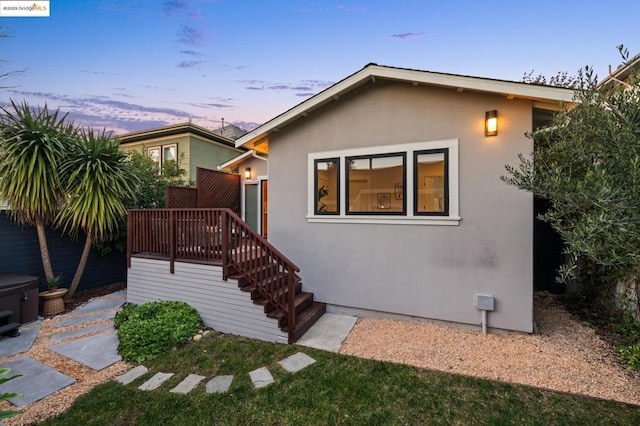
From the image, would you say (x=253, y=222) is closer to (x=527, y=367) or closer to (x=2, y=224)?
(x=2, y=224)

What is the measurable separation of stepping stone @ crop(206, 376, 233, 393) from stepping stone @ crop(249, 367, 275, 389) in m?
0.27

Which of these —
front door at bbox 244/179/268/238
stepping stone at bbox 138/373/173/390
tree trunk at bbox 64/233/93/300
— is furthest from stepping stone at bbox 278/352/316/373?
tree trunk at bbox 64/233/93/300

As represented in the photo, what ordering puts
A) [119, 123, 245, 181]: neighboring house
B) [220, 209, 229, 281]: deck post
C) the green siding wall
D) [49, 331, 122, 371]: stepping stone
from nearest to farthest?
[49, 331, 122, 371]: stepping stone
[220, 209, 229, 281]: deck post
[119, 123, 245, 181]: neighboring house
the green siding wall

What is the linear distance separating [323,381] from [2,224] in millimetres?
7428

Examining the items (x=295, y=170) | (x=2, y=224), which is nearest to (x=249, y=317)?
(x=295, y=170)

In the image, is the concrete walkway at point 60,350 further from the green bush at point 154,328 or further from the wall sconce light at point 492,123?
the wall sconce light at point 492,123

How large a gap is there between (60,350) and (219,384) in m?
2.92

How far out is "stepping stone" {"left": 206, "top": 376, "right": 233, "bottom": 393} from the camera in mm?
3080

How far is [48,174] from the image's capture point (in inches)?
225

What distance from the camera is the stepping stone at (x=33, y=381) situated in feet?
10.00

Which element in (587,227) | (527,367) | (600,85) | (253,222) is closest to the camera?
(587,227)

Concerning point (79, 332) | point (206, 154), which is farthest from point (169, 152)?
point (79, 332)

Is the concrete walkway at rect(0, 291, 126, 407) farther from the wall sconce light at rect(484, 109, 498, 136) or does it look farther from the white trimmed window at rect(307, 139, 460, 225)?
the wall sconce light at rect(484, 109, 498, 136)

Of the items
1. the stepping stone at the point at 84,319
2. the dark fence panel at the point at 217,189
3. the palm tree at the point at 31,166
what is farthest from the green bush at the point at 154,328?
the palm tree at the point at 31,166
